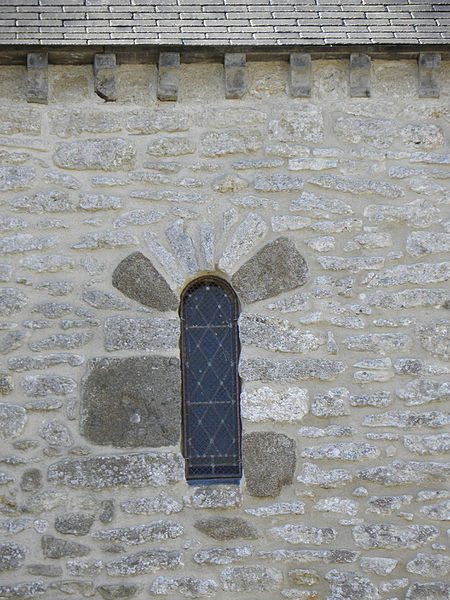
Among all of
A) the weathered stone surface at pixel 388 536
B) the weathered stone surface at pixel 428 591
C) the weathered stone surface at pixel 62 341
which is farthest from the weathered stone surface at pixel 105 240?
the weathered stone surface at pixel 428 591

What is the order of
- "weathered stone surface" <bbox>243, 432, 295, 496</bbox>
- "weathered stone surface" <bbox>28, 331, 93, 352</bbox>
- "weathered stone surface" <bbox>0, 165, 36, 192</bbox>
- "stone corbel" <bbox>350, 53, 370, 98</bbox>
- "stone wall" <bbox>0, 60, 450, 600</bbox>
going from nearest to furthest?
1. "stone wall" <bbox>0, 60, 450, 600</bbox>
2. "weathered stone surface" <bbox>243, 432, 295, 496</bbox>
3. "weathered stone surface" <bbox>28, 331, 93, 352</bbox>
4. "weathered stone surface" <bbox>0, 165, 36, 192</bbox>
5. "stone corbel" <bbox>350, 53, 370, 98</bbox>

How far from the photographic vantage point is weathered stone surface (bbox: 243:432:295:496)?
6344mm

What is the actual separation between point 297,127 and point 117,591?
9.86 feet

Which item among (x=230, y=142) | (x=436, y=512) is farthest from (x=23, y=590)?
(x=230, y=142)

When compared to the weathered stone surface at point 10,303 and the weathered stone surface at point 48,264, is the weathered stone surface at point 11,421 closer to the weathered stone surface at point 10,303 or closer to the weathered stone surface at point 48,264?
the weathered stone surface at point 10,303

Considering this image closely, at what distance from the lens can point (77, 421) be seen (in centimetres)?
637

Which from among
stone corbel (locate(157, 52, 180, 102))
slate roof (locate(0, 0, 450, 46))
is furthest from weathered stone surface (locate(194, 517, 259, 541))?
slate roof (locate(0, 0, 450, 46))

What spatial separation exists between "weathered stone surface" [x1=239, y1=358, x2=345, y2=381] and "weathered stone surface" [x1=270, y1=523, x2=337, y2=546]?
0.87 metres

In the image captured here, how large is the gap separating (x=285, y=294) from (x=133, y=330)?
37.2 inches

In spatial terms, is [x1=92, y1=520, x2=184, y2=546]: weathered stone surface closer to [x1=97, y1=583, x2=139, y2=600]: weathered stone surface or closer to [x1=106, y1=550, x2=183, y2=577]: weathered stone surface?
[x1=106, y1=550, x2=183, y2=577]: weathered stone surface

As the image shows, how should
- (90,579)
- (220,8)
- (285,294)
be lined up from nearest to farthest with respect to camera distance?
(90,579) < (285,294) < (220,8)

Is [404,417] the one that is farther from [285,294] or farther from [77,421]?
[77,421]

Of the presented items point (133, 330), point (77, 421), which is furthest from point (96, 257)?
point (77, 421)

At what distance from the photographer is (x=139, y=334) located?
6492 mm
